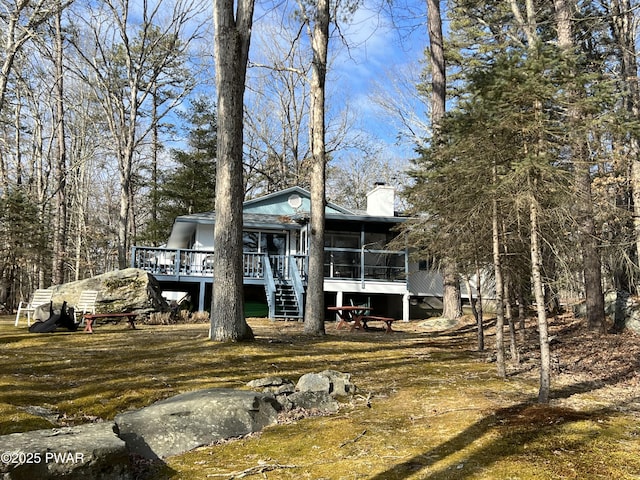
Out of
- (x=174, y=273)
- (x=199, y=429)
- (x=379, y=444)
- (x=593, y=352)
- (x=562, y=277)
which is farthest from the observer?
(x=174, y=273)

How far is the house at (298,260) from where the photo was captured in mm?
17781

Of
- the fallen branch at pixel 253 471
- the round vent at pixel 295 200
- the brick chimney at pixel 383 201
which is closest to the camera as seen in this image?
the fallen branch at pixel 253 471

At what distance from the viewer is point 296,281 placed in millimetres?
17047

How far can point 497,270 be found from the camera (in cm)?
671

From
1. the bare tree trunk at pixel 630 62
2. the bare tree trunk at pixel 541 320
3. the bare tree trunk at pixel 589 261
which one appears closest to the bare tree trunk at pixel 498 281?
the bare tree trunk at pixel 541 320

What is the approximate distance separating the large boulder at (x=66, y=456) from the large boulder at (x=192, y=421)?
44 centimetres

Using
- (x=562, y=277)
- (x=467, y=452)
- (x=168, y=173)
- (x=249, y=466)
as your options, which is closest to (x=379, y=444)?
(x=467, y=452)

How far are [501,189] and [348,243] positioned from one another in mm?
15024

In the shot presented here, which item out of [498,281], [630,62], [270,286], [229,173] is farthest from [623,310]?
[270,286]

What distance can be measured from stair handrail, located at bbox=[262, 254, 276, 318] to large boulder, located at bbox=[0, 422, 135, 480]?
12111 mm

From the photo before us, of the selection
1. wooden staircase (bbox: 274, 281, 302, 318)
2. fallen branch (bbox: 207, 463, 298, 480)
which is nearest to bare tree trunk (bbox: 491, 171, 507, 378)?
fallen branch (bbox: 207, 463, 298, 480)

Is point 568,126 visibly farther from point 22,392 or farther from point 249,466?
point 22,392

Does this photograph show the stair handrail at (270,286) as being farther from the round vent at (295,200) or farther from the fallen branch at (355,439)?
the fallen branch at (355,439)

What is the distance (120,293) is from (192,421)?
36.6 ft
